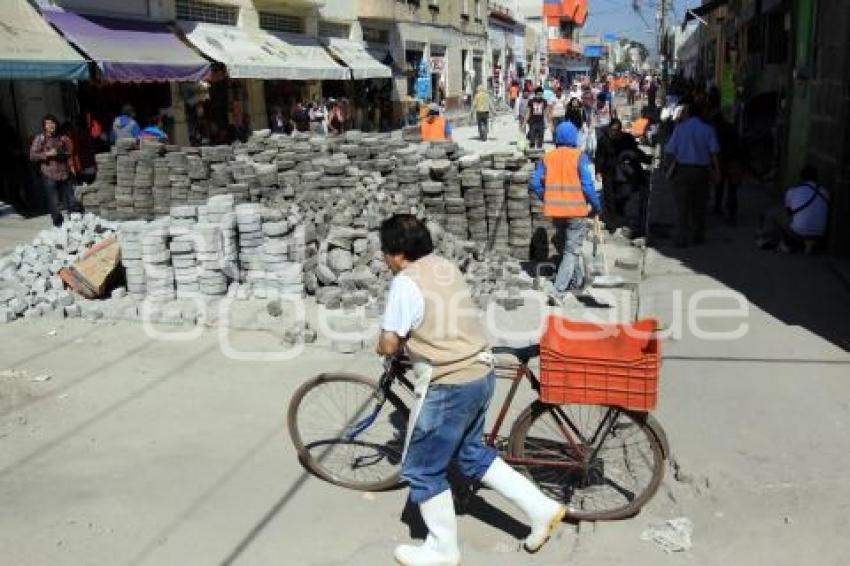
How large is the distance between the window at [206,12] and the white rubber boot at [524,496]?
1928cm

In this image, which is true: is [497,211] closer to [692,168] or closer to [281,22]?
[692,168]

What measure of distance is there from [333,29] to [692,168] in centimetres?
2246

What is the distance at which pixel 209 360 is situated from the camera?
23.4ft

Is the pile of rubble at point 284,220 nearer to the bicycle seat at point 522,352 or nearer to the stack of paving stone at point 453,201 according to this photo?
the stack of paving stone at point 453,201

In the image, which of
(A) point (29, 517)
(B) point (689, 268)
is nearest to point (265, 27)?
(B) point (689, 268)

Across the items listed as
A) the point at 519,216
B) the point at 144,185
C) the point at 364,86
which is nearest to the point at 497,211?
the point at 519,216

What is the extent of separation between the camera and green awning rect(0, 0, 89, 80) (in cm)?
1329

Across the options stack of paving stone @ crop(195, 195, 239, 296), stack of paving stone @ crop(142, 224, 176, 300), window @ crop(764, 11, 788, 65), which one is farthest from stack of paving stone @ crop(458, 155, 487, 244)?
window @ crop(764, 11, 788, 65)

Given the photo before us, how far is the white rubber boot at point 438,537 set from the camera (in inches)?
152

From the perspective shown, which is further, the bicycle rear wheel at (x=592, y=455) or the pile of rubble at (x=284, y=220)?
the pile of rubble at (x=284, y=220)

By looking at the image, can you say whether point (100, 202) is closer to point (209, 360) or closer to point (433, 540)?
point (209, 360)

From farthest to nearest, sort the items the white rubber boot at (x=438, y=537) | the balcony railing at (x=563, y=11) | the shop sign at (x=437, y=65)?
the balcony railing at (x=563, y=11), the shop sign at (x=437, y=65), the white rubber boot at (x=438, y=537)

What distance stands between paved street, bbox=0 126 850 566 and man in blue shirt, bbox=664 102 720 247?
281 centimetres

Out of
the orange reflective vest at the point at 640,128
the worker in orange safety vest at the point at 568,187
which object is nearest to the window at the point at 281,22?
the orange reflective vest at the point at 640,128
